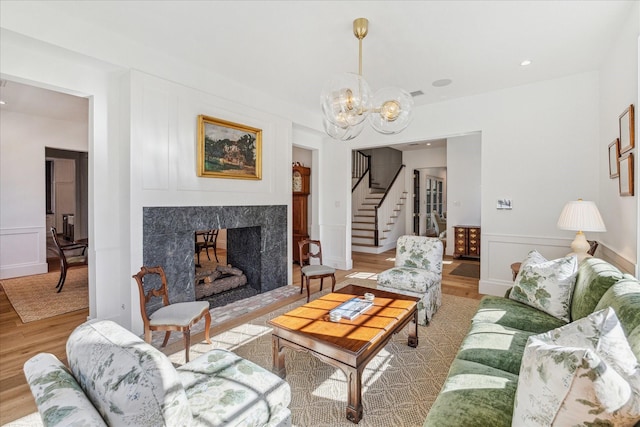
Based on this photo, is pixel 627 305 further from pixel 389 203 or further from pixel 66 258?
pixel 389 203

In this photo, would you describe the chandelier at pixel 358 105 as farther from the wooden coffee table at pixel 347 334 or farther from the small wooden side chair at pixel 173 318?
the small wooden side chair at pixel 173 318

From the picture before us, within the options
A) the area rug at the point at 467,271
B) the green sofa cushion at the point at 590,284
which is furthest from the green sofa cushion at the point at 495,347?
the area rug at the point at 467,271

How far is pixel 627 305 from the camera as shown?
148cm

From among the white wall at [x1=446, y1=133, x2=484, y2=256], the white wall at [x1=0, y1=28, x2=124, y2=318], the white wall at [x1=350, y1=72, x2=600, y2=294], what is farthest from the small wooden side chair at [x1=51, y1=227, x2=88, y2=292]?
the white wall at [x1=446, y1=133, x2=484, y2=256]

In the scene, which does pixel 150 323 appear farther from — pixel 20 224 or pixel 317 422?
pixel 20 224

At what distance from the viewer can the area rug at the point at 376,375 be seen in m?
1.94

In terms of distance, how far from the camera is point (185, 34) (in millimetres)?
2918

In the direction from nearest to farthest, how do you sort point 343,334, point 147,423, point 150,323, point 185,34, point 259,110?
point 147,423, point 343,334, point 150,323, point 185,34, point 259,110

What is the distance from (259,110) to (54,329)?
11.8 feet

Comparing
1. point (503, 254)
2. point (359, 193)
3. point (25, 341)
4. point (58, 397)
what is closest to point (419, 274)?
point (503, 254)

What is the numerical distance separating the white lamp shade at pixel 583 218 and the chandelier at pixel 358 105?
1936 mm

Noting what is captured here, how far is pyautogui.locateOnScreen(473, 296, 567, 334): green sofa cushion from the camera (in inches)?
87.0

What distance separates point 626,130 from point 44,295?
7073 millimetres

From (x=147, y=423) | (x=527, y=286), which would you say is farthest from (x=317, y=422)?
(x=527, y=286)
